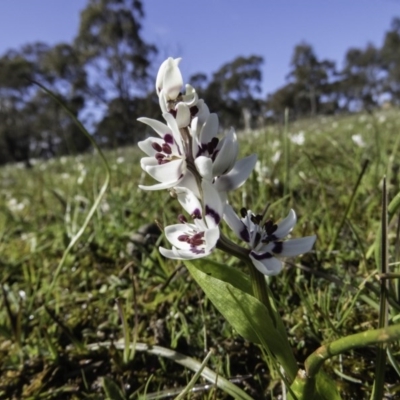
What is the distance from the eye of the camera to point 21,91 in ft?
133

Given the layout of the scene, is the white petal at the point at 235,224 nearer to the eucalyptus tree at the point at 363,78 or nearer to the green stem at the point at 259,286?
the green stem at the point at 259,286

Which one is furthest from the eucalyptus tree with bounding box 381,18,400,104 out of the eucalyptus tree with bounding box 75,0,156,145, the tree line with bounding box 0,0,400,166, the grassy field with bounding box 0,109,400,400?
the grassy field with bounding box 0,109,400,400

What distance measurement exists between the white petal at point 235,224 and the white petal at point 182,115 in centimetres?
15

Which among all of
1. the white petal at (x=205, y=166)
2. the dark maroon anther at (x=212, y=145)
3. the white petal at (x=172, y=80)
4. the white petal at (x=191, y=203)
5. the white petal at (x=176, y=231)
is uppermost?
the white petal at (x=172, y=80)

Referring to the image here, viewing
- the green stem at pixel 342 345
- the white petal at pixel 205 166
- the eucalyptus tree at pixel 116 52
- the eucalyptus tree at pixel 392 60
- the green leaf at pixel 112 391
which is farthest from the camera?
the eucalyptus tree at pixel 392 60

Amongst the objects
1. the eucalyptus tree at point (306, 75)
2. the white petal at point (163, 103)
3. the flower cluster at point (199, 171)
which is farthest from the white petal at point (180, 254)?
the eucalyptus tree at point (306, 75)

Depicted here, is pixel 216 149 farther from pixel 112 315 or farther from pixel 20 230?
pixel 20 230

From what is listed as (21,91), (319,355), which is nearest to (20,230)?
(319,355)

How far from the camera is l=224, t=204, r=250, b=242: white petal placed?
0.71 metres

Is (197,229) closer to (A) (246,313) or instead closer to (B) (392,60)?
(A) (246,313)

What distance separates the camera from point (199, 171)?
2.11ft

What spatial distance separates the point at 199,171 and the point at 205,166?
0.06 ft

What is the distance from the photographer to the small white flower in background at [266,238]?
2.24ft

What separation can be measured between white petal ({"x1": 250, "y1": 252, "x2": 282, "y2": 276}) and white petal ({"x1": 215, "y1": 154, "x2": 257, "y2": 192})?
11 centimetres
